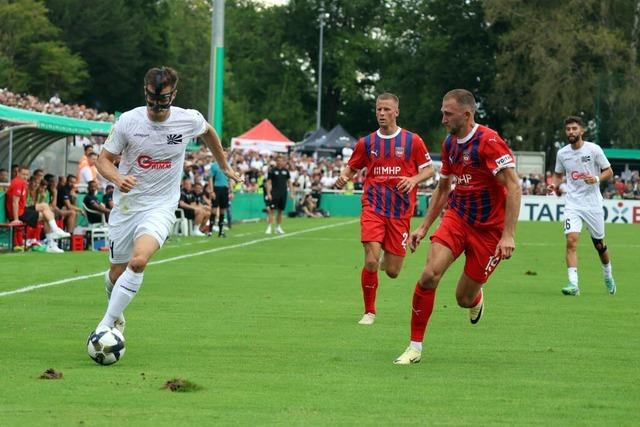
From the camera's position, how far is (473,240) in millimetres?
10836

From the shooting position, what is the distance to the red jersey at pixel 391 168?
1428 centimetres

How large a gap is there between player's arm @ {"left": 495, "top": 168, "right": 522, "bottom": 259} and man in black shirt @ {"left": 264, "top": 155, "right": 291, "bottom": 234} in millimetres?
24388

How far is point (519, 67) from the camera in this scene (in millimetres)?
76688

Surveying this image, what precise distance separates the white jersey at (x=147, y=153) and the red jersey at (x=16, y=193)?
47.8ft

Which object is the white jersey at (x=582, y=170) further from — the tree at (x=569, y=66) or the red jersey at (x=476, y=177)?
the tree at (x=569, y=66)

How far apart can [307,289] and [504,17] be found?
60.1 m

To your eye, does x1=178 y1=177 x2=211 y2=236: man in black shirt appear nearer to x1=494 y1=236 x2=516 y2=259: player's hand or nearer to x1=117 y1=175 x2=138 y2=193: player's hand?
x1=117 y1=175 x2=138 y2=193: player's hand

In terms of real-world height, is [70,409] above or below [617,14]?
below

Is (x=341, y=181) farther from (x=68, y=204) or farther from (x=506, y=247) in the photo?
(x=68, y=204)

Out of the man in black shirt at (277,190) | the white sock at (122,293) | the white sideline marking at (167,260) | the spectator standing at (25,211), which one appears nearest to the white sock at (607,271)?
the white sideline marking at (167,260)

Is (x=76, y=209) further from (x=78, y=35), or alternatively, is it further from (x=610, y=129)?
(x=78, y=35)

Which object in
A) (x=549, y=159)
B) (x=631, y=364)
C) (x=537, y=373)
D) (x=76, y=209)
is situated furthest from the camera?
(x=549, y=159)

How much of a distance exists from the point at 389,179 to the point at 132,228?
4.15 m

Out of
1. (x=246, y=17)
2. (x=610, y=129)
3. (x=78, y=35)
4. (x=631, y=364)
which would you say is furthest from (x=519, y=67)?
(x=631, y=364)
